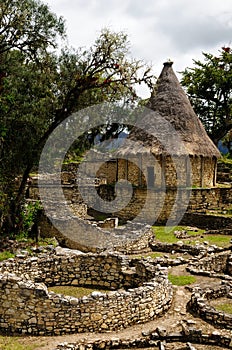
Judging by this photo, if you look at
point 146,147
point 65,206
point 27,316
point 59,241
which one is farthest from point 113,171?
point 27,316

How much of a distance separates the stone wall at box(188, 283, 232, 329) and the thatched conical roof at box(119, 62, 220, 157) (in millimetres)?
13622

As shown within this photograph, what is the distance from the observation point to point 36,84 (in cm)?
1611

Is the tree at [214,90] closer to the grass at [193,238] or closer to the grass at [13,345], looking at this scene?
the grass at [193,238]

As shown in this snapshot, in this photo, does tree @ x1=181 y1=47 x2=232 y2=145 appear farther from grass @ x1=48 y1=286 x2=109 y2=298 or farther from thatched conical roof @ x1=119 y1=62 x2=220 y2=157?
grass @ x1=48 y1=286 x2=109 y2=298

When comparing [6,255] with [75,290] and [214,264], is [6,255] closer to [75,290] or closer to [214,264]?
[75,290]

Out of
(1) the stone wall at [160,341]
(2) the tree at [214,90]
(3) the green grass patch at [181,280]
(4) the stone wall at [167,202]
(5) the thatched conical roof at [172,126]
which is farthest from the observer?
(2) the tree at [214,90]

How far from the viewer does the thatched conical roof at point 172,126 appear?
79.2ft

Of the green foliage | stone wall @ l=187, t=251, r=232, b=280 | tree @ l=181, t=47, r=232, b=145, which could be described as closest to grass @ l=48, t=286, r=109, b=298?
stone wall @ l=187, t=251, r=232, b=280

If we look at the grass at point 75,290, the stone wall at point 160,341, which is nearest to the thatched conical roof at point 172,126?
the grass at point 75,290

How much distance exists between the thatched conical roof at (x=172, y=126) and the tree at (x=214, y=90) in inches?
516

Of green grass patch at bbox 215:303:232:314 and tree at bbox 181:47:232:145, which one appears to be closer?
green grass patch at bbox 215:303:232:314

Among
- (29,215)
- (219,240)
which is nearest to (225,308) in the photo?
(219,240)

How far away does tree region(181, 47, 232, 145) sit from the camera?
128 feet

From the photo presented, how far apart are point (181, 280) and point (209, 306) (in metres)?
2.70
